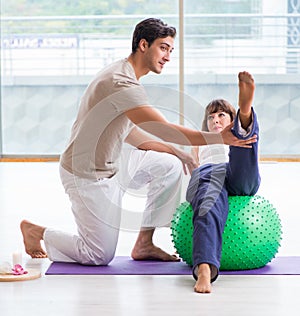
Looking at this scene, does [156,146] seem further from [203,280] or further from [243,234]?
[203,280]

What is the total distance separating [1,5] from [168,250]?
3858 millimetres

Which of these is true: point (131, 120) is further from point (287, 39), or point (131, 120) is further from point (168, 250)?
point (287, 39)

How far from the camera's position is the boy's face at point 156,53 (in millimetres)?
3246

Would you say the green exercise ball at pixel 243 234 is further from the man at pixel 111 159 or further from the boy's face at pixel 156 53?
the boy's face at pixel 156 53

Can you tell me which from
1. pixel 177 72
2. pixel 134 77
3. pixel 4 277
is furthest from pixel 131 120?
pixel 177 72

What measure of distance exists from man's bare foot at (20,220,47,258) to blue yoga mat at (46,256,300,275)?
0.50 feet

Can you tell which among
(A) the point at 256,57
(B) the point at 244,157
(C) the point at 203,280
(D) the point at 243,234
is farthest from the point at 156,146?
(A) the point at 256,57

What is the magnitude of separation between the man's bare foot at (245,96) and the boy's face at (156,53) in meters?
0.43

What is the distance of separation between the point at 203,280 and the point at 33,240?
0.86 metres

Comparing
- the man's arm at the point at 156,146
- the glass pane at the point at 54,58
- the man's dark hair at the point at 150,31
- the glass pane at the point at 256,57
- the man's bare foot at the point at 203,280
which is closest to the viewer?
the man's bare foot at the point at 203,280

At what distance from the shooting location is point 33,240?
3447 mm

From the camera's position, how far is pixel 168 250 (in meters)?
3.63

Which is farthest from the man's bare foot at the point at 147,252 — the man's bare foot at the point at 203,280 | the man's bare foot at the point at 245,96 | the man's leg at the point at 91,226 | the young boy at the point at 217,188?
the man's bare foot at the point at 245,96

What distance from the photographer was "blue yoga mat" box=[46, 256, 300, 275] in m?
3.17
